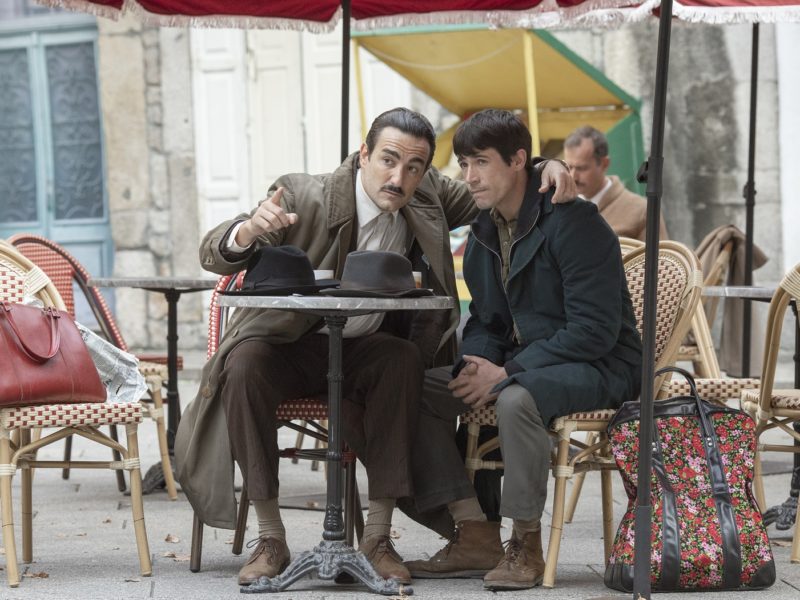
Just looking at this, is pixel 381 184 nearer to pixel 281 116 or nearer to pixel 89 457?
pixel 89 457

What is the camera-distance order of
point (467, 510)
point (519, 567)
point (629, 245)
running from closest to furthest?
point (519, 567) < point (467, 510) < point (629, 245)

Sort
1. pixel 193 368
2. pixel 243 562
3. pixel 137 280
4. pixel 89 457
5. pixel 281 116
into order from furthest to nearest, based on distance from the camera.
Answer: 1. pixel 281 116
2. pixel 193 368
3. pixel 89 457
4. pixel 137 280
5. pixel 243 562

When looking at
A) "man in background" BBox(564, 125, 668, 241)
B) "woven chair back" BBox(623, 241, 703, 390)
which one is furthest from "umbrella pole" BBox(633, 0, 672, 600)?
"man in background" BBox(564, 125, 668, 241)

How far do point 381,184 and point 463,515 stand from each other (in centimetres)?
105

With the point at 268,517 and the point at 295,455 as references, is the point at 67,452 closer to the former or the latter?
the point at 295,455

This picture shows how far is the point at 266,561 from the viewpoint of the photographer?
4.06m

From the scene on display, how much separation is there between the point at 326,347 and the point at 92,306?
6.92ft

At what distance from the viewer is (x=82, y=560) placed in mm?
4512

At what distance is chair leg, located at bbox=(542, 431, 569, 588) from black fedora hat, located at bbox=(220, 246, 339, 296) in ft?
2.72

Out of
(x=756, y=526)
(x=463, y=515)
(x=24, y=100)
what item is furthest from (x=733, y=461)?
(x=24, y=100)

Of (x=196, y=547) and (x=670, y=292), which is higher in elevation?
(x=670, y=292)

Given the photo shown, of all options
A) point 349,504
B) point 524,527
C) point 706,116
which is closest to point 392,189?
point 349,504

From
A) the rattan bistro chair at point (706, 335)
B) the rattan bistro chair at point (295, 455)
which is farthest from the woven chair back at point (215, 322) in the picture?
the rattan bistro chair at point (706, 335)

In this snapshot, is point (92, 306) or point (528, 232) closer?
point (528, 232)
